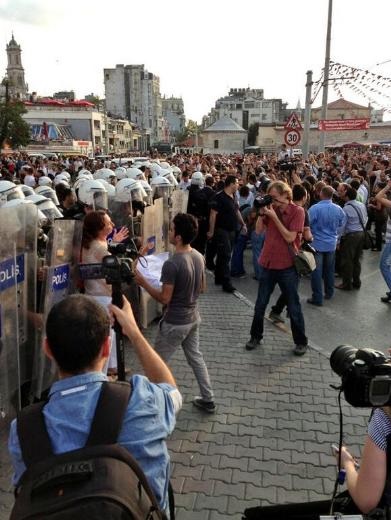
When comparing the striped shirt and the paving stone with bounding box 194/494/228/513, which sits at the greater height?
the striped shirt

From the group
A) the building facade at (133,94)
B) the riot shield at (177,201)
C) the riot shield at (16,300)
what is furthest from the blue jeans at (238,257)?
the building facade at (133,94)

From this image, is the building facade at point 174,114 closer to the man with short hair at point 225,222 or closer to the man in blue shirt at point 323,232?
the man with short hair at point 225,222

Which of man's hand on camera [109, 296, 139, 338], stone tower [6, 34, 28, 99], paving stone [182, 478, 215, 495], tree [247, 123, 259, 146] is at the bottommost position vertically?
paving stone [182, 478, 215, 495]

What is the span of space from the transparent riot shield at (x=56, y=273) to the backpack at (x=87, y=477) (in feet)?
9.38

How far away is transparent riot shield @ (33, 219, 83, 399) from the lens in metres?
4.27

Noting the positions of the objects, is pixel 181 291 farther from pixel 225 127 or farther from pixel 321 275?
pixel 225 127

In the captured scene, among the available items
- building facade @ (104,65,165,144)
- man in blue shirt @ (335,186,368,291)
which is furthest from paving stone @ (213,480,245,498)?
building facade @ (104,65,165,144)

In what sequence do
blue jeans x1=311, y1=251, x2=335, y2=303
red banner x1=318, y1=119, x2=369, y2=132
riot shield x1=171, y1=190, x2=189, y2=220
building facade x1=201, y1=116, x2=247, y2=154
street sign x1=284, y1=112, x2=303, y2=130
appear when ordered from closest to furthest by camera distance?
1. blue jeans x1=311, y1=251, x2=335, y2=303
2. riot shield x1=171, y1=190, x2=189, y2=220
3. street sign x1=284, y1=112, x2=303, y2=130
4. red banner x1=318, y1=119, x2=369, y2=132
5. building facade x1=201, y1=116, x2=247, y2=154

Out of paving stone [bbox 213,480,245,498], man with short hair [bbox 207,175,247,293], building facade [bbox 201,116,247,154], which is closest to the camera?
paving stone [bbox 213,480,245,498]

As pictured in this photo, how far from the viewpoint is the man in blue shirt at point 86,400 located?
1.52m

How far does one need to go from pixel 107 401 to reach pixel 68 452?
192 mm

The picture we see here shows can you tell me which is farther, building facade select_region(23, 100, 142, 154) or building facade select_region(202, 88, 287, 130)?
building facade select_region(202, 88, 287, 130)

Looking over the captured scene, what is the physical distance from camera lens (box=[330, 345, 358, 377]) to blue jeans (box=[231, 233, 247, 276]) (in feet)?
24.3

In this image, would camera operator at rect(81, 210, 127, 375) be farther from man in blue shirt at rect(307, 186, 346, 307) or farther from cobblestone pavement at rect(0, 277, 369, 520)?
man in blue shirt at rect(307, 186, 346, 307)
